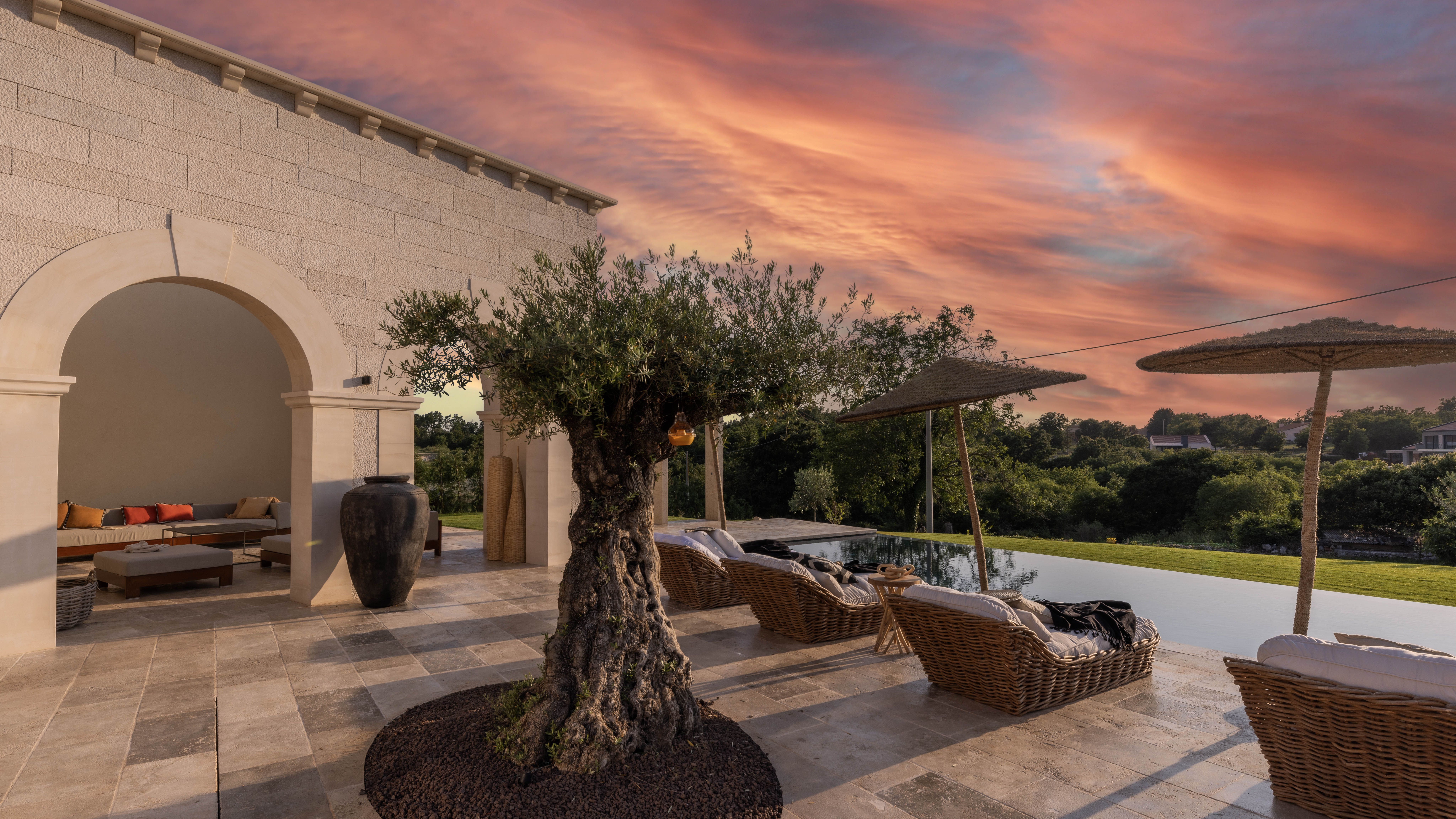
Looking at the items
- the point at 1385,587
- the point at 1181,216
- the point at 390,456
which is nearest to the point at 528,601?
the point at 390,456

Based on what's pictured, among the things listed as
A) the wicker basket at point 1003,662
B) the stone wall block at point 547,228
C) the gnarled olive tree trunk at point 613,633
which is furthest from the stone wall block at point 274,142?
the wicker basket at point 1003,662

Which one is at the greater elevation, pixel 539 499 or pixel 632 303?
pixel 632 303

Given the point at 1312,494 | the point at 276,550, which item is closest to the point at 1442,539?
the point at 1312,494

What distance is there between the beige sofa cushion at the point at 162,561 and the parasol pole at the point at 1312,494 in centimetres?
971

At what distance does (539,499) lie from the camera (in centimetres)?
907

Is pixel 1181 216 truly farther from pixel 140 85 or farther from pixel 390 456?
pixel 140 85

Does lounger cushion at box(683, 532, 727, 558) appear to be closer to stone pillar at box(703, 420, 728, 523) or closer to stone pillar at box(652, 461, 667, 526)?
stone pillar at box(703, 420, 728, 523)

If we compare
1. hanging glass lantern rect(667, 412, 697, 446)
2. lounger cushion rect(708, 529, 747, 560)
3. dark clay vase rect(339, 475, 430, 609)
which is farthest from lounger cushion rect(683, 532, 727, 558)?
hanging glass lantern rect(667, 412, 697, 446)

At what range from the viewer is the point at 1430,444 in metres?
20.9

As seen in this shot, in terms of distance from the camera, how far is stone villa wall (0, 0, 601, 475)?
5.12 m

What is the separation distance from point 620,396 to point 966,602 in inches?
90.8

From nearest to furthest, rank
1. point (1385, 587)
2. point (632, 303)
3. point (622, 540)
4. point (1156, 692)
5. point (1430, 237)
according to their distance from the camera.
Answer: point (632, 303) < point (622, 540) < point (1156, 692) < point (1385, 587) < point (1430, 237)

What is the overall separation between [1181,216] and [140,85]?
1486 cm

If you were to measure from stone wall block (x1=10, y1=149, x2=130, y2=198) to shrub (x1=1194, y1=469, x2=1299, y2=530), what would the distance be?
26009mm
